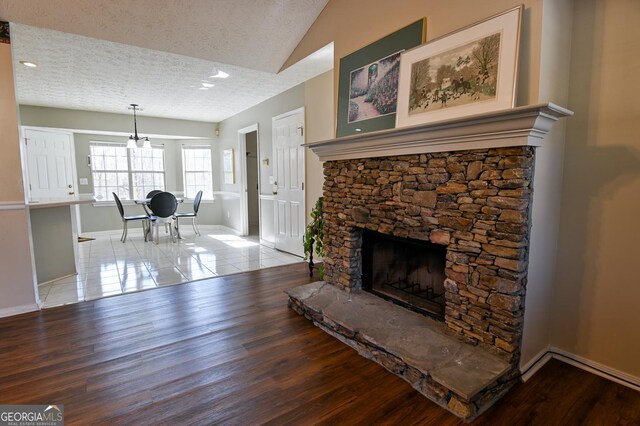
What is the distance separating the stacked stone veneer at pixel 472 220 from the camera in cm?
171

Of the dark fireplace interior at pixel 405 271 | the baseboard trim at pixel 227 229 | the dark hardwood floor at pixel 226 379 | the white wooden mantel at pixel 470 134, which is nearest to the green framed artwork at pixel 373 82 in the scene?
the white wooden mantel at pixel 470 134

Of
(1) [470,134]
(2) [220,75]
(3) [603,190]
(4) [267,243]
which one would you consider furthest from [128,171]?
(3) [603,190]

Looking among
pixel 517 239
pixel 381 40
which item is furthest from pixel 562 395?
pixel 381 40

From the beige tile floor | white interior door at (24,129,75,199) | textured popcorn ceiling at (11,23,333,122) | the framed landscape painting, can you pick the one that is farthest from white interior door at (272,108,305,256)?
white interior door at (24,129,75,199)

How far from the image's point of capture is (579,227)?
1.94m

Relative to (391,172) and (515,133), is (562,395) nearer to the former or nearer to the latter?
(515,133)

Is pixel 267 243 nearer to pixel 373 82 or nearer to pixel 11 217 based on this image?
pixel 11 217

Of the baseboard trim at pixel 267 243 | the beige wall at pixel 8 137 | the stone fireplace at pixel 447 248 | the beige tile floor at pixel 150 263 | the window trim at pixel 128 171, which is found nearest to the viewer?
the stone fireplace at pixel 447 248

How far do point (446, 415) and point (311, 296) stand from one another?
1.42 meters

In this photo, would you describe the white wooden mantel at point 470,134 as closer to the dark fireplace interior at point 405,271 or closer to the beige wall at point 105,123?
the dark fireplace interior at point 405,271

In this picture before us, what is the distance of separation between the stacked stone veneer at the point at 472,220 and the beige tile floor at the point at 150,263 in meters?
2.49

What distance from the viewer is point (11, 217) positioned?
279 cm

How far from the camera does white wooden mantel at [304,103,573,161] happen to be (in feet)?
5.15

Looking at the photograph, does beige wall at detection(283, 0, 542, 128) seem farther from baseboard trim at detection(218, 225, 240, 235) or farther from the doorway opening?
baseboard trim at detection(218, 225, 240, 235)
